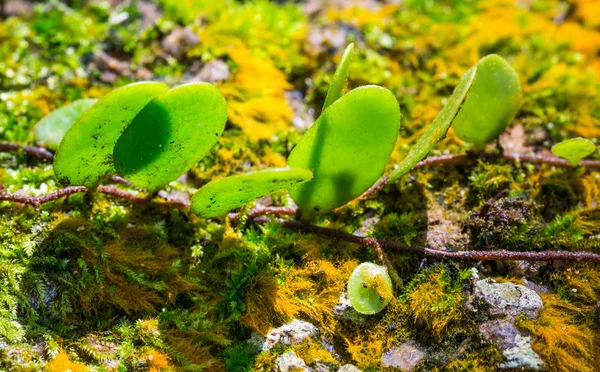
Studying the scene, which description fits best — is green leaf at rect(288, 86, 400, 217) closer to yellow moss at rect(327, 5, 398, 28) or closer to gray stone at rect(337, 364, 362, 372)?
gray stone at rect(337, 364, 362, 372)

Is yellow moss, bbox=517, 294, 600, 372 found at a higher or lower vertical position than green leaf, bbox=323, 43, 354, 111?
lower

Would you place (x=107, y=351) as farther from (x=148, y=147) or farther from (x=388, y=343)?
(x=388, y=343)

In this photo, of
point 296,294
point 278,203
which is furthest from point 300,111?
point 296,294

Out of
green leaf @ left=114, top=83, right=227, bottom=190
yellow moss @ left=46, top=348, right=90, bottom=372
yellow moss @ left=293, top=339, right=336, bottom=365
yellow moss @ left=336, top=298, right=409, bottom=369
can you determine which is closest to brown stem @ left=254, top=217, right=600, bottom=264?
yellow moss @ left=336, top=298, right=409, bottom=369

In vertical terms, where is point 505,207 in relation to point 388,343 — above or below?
above

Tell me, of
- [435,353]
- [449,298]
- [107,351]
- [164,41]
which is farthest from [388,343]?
[164,41]

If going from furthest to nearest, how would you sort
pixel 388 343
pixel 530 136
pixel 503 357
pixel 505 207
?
pixel 530 136 → pixel 505 207 → pixel 388 343 → pixel 503 357

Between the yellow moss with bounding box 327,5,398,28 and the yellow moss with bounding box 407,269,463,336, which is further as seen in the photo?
the yellow moss with bounding box 327,5,398,28
